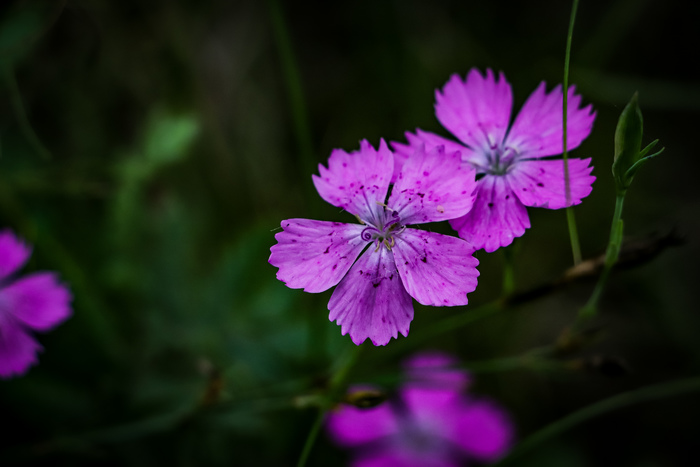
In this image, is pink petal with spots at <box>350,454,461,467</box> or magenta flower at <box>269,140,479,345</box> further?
pink petal with spots at <box>350,454,461,467</box>

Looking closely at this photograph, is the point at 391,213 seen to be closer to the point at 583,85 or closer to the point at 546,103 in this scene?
the point at 546,103

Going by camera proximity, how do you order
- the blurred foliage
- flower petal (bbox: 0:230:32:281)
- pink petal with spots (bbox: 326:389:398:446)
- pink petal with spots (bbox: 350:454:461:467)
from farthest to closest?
1. pink petal with spots (bbox: 350:454:461:467)
2. pink petal with spots (bbox: 326:389:398:446)
3. the blurred foliage
4. flower petal (bbox: 0:230:32:281)

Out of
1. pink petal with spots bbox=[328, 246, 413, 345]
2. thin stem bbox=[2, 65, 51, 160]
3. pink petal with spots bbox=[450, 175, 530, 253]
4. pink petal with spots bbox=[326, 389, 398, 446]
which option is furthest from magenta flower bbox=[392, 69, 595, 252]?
pink petal with spots bbox=[326, 389, 398, 446]

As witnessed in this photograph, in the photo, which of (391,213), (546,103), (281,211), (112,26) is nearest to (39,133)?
(112,26)

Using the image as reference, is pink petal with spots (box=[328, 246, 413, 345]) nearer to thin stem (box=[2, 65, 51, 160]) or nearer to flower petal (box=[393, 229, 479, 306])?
flower petal (box=[393, 229, 479, 306])

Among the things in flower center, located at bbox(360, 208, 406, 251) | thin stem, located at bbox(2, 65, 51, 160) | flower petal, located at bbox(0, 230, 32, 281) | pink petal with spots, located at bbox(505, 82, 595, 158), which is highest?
thin stem, located at bbox(2, 65, 51, 160)

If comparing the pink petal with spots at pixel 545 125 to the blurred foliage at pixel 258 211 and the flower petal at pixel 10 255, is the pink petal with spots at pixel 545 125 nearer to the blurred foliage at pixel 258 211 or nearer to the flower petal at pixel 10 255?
the blurred foliage at pixel 258 211
